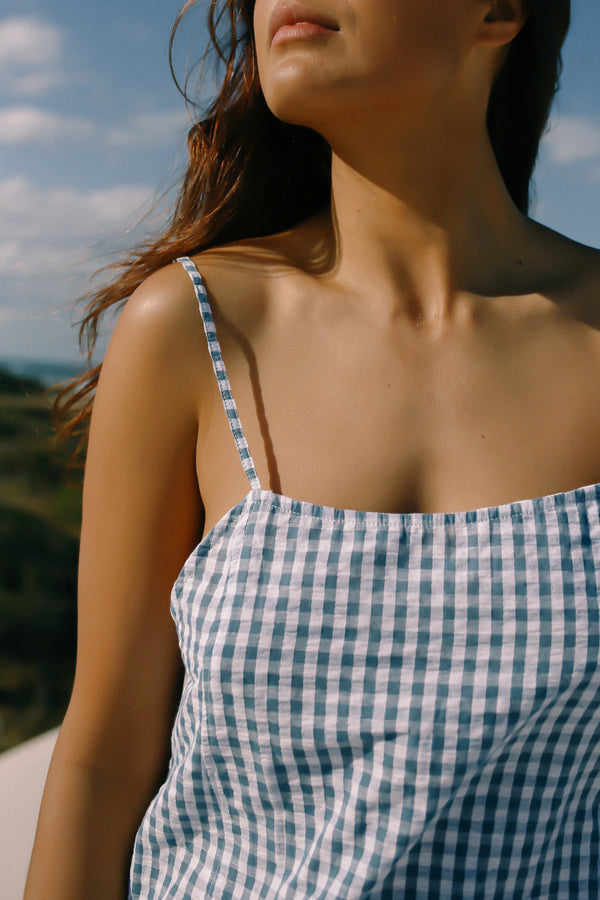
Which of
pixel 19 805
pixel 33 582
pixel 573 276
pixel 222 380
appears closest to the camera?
pixel 222 380

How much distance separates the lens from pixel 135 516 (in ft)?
2.68

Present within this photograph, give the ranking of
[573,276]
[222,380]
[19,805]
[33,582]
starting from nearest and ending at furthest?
[222,380]
[573,276]
[19,805]
[33,582]

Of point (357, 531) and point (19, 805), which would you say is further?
point (19, 805)

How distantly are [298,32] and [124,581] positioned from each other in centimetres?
59

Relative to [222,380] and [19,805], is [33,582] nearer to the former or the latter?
[19,805]

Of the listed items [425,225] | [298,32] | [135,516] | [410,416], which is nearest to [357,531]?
[410,416]

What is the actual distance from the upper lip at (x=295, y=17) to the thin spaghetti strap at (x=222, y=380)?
0.26 m

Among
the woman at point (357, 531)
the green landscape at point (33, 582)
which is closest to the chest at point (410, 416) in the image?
the woman at point (357, 531)

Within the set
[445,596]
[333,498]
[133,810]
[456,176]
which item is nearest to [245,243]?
[456,176]

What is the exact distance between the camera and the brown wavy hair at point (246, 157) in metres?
0.98

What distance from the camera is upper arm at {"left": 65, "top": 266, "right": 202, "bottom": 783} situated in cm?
81

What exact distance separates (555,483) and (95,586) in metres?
Result: 0.50

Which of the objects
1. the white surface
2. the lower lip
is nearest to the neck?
the lower lip

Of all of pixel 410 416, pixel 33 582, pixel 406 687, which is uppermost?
pixel 410 416
